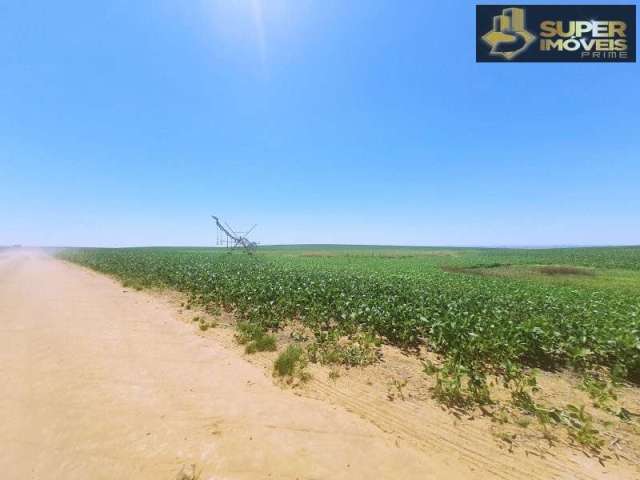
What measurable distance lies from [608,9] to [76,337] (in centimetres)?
2428

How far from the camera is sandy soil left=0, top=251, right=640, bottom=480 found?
139 inches

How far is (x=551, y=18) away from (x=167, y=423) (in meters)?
19.8

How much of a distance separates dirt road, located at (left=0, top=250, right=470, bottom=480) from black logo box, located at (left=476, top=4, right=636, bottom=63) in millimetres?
15844

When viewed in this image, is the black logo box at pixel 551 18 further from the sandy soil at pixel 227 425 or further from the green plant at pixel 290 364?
the green plant at pixel 290 364

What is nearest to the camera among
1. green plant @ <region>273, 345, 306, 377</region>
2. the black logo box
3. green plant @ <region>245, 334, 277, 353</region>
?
green plant @ <region>273, 345, 306, 377</region>

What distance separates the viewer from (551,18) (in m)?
12.1

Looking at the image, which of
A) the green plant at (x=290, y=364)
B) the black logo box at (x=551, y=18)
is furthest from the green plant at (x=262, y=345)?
the black logo box at (x=551, y=18)

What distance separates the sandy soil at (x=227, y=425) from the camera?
354 cm

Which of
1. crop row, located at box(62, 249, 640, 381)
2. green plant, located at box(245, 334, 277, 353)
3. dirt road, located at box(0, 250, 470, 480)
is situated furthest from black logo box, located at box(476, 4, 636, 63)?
dirt road, located at box(0, 250, 470, 480)

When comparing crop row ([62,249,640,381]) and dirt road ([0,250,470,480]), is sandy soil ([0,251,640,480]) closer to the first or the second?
dirt road ([0,250,470,480])

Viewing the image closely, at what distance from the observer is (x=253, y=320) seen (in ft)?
32.0

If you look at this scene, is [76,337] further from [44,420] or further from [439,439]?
[439,439]

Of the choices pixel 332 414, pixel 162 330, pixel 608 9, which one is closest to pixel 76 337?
pixel 162 330

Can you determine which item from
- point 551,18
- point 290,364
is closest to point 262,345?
point 290,364
